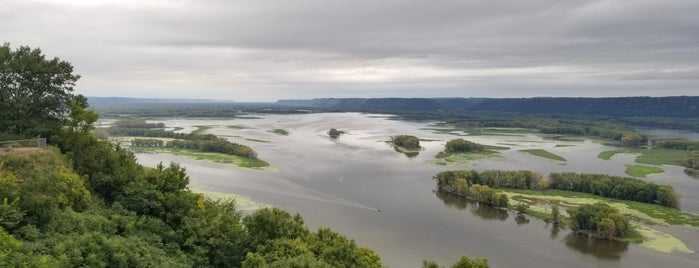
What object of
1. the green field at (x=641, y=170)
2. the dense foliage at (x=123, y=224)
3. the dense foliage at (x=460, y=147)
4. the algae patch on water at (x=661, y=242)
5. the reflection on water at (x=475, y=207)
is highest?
the dense foliage at (x=123, y=224)

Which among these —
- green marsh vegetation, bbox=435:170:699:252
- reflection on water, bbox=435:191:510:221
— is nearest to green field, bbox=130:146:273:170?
reflection on water, bbox=435:191:510:221

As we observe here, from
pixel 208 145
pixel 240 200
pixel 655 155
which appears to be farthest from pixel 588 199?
pixel 208 145

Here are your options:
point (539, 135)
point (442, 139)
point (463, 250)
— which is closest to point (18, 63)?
point (463, 250)

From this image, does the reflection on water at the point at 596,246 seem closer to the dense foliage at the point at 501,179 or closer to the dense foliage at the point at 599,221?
the dense foliage at the point at 599,221

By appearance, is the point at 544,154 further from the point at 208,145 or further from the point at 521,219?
the point at 208,145

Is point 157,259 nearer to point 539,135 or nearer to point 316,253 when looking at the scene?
point 316,253

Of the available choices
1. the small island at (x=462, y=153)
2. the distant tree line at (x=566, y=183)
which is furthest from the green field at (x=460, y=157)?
the distant tree line at (x=566, y=183)
